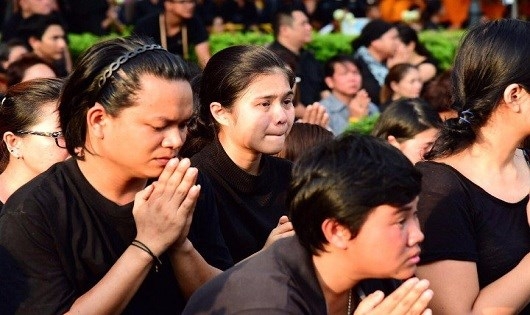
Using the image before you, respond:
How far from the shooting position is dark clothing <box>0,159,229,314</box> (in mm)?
3617

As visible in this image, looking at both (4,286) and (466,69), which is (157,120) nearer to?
(4,286)

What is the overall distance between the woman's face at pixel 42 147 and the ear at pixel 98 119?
136cm

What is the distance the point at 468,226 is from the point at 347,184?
31.6 inches

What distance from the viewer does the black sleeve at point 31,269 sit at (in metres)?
3.61

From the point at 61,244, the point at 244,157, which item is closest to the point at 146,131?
the point at 61,244

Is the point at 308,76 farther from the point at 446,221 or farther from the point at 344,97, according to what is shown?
the point at 446,221

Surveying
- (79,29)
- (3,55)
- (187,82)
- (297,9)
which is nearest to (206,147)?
(187,82)

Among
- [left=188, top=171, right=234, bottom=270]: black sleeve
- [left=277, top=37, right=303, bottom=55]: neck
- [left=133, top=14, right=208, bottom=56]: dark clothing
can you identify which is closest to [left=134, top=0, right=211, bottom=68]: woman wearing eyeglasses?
[left=133, top=14, right=208, bottom=56]: dark clothing

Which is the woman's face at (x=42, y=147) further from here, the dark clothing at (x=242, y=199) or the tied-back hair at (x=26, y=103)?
the dark clothing at (x=242, y=199)

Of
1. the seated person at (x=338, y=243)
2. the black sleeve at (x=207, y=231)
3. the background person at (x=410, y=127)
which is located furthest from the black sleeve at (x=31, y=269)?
the background person at (x=410, y=127)

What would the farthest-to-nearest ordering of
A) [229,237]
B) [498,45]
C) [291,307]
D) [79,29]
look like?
[79,29] → [229,237] → [498,45] → [291,307]

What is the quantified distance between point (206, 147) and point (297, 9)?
8.80m

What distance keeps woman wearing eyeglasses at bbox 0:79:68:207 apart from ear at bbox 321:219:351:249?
2.03 m

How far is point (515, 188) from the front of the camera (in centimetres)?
407
